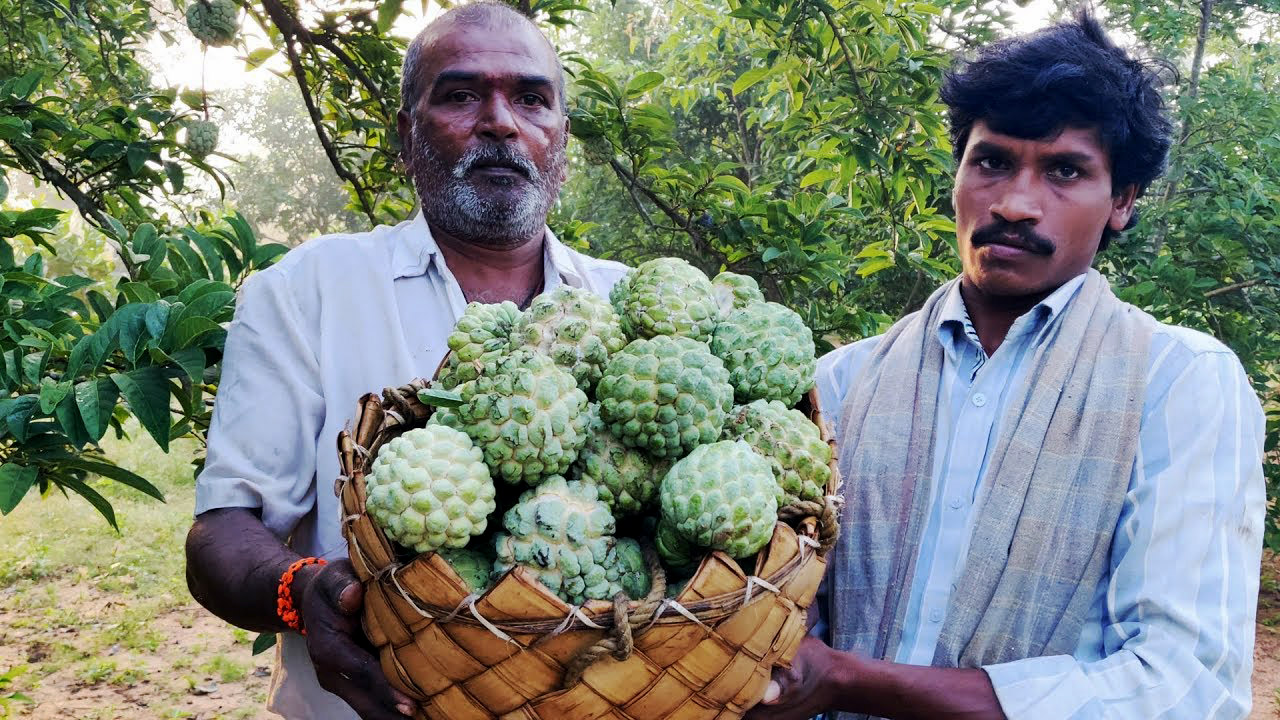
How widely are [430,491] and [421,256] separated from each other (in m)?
0.99

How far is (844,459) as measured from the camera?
1824 mm

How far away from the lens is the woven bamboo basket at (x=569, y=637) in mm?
1068

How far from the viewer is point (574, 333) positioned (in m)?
1.32

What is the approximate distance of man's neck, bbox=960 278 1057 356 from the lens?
5.91ft

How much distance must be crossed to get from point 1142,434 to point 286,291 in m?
1.54

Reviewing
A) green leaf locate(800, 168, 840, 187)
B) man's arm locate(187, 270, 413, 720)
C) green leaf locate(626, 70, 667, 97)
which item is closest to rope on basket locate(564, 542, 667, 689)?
man's arm locate(187, 270, 413, 720)

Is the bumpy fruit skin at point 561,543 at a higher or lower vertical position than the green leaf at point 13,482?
higher

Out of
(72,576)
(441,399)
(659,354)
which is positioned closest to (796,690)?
(659,354)

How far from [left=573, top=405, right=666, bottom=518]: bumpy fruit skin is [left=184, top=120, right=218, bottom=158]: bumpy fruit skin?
221 cm

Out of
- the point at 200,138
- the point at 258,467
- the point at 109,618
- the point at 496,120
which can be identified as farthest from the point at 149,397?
the point at 109,618

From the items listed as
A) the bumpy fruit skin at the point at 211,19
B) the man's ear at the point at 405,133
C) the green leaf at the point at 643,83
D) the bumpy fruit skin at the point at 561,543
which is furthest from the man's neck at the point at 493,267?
the bumpy fruit skin at the point at 211,19

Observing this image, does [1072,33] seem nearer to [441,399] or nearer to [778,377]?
[778,377]

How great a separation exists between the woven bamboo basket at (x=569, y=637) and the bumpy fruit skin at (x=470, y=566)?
56mm

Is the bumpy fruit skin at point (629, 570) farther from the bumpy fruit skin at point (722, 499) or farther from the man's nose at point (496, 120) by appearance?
the man's nose at point (496, 120)
